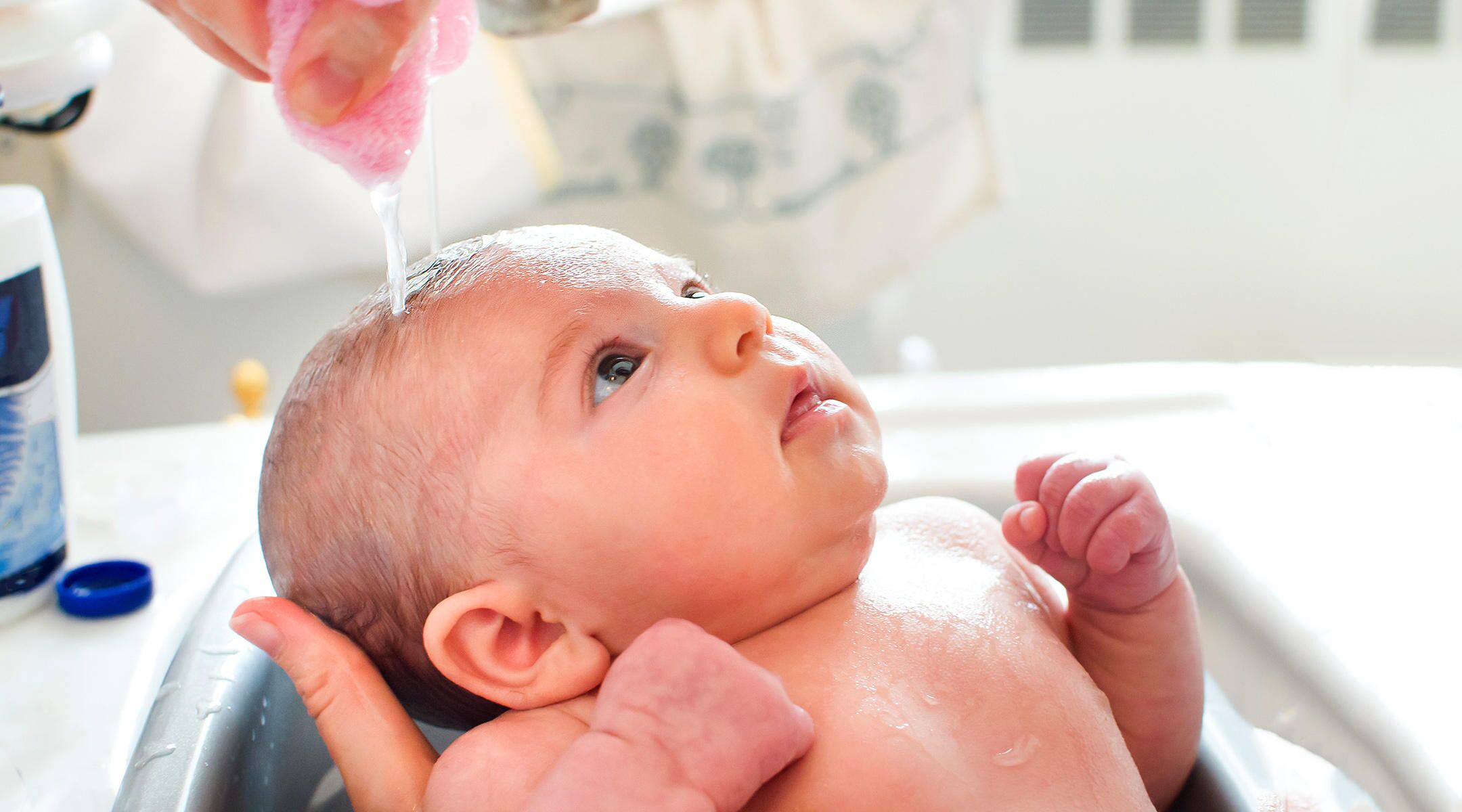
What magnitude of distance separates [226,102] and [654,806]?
42.0 inches

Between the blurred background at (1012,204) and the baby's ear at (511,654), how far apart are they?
88cm

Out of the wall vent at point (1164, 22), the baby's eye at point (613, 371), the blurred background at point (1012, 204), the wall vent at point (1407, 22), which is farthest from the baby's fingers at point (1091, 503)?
the wall vent at point (1407, 22)

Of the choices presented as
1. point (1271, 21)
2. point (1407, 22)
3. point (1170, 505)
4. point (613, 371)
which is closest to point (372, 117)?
point (613, 371)

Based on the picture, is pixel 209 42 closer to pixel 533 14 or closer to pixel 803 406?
pixel 533 14

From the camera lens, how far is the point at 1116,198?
2.00m

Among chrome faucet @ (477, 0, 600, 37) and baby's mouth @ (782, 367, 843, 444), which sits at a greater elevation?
chrome faucet @ (477, 0, 600, 37)

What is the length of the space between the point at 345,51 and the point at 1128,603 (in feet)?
1.55

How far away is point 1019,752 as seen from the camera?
0.58 meters

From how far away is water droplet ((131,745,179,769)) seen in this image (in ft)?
1.90

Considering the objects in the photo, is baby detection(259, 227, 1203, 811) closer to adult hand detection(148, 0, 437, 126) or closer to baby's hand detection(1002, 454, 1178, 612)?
baby's hand detection(1002, 454, 1178, 612)

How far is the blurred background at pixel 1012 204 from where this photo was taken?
4.33 ft

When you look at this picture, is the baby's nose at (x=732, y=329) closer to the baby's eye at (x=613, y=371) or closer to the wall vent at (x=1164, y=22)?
the baby's eye at (x=613, y=371)

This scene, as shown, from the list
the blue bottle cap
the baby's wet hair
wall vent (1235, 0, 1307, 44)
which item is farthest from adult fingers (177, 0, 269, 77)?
wall vent (1235, 0, 1307, 44)

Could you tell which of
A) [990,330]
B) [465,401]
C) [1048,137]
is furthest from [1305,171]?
[465,401]
